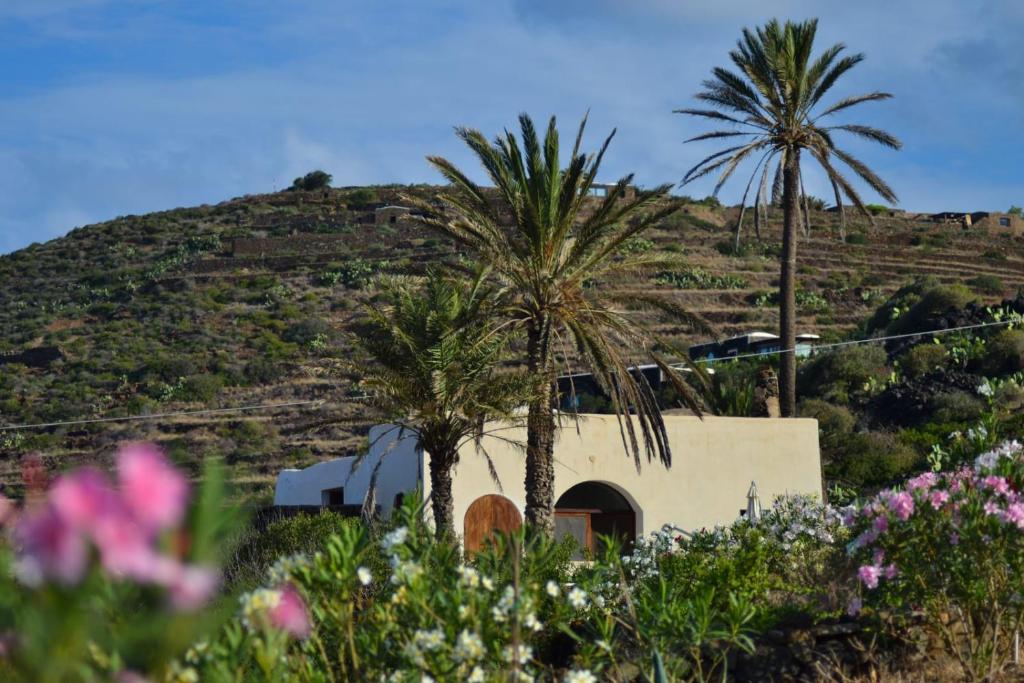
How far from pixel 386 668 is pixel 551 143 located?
13480 millimetres

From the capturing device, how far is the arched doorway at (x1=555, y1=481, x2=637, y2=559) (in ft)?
79.3

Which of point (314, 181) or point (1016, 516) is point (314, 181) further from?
point (1016, 516)

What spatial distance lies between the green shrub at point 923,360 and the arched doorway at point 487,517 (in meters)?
22.0

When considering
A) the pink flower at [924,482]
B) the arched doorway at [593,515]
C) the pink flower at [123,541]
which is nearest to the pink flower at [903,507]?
the pink flower at [924,482]

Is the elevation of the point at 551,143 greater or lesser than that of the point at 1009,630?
greater

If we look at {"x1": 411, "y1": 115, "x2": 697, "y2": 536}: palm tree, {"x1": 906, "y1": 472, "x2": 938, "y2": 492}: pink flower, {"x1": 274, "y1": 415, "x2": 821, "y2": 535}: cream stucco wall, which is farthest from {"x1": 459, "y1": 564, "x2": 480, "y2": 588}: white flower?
{"x1": 274, "y1": 415, "x2": 821, "y2": 535}: cream stucco wall

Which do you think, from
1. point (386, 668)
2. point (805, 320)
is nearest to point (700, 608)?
point (386, 668)

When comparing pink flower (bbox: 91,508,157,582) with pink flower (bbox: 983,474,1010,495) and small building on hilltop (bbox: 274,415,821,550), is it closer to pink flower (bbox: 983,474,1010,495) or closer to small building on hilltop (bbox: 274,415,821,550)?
pink flower (bbox: 983,474,1010,495)

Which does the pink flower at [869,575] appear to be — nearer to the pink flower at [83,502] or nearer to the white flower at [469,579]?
the white flower at [469,579]

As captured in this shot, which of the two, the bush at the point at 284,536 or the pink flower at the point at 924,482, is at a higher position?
the pink flower at the point at 924,482

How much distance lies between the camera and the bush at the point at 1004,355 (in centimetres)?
3797

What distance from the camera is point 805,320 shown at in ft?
194

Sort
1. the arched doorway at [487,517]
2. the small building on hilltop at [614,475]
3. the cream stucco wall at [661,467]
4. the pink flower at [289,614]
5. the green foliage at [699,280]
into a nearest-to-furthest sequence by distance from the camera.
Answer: the pink flower at [289,614], the arched doorway at [487,517], the small building on hilltop at [614,475], the cream stucco wall at [661,467], the green foliage at [699,280]

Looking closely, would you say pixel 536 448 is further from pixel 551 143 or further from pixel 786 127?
pixel 786 127
